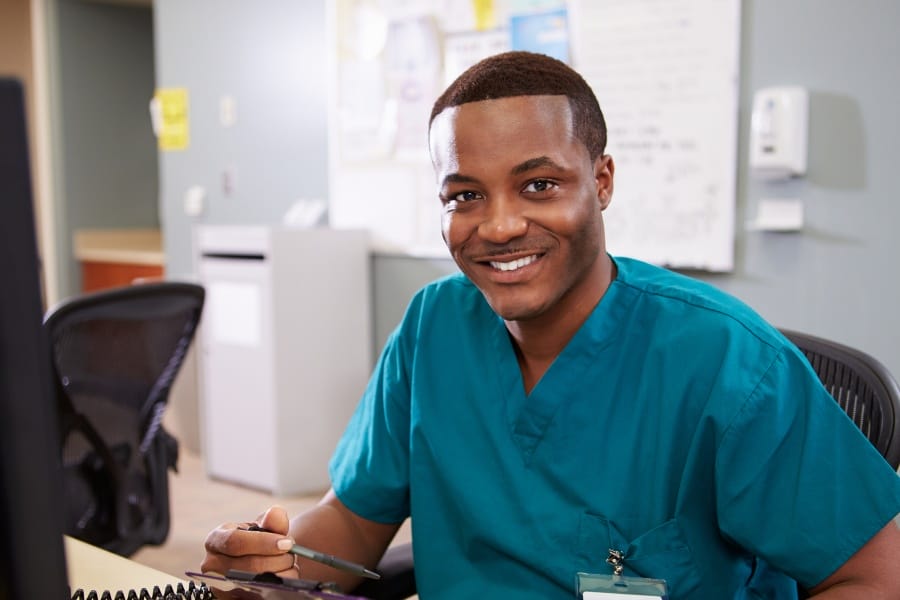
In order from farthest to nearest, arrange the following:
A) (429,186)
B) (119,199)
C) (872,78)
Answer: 1. (119,199)
2. (429,186)
3. (872,78)

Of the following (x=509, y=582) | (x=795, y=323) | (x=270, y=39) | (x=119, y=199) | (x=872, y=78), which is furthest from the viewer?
(x=119, y=199)

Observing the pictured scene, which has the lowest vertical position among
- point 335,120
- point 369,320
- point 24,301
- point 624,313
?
point 369,320

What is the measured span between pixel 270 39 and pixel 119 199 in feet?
6.78

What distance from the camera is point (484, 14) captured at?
3.03 metres

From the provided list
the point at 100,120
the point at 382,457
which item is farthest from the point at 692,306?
the point at 100,120

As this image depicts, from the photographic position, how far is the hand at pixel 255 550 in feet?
2.75

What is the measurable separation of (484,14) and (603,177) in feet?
6.99

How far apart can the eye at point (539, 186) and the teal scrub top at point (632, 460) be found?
0.47 ft

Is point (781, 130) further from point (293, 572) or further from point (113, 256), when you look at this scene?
point (113, 256)

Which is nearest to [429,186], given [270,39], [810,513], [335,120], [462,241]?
[335,120]

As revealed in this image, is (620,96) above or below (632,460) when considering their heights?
above

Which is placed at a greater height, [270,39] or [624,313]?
[270,39]

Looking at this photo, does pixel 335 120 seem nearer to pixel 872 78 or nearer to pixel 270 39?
pixel 270 39

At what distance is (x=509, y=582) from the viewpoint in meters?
0.96
